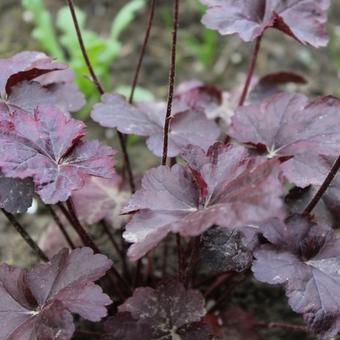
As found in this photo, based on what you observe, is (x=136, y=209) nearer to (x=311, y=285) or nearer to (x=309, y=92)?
(x=311, y=285)

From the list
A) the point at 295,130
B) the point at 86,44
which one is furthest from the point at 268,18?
the point at 86,44

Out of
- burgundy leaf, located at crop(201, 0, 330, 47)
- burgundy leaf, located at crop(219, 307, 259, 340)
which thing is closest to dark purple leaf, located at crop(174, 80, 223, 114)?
burgundy leaf, located at crop(201, 0, 330, 47)

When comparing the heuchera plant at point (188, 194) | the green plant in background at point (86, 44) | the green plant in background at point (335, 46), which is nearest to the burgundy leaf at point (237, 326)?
the heuchera plant at point (188, 194)

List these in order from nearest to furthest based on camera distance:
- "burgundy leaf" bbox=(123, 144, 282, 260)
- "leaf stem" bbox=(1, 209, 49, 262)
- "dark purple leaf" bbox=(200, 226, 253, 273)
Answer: "burgundy leaf" bbox=(123, 144, 282, 260) → "dark purple leaf" bbox=(200, 226, 253, 273) → "leaf stem" bbox=(1, 209, 49, 262)

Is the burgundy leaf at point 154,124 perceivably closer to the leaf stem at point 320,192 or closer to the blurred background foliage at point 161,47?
the leaf stem at point 320,192

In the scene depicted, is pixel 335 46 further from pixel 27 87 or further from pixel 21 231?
pixel 21 231

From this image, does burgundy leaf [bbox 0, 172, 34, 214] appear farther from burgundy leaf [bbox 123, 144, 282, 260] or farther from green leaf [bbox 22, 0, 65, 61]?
green leaf [bbox 22, 0, 65, 61]
